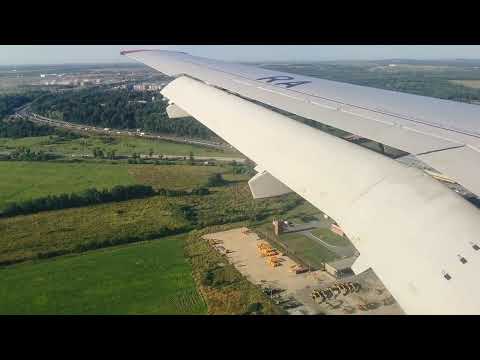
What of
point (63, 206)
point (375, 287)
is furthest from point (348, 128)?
point (63, 206)

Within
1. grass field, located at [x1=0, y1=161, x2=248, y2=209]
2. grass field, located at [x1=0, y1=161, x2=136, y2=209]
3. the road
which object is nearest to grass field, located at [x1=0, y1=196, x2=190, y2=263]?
grass field, located at [x1=0, y1=161, x2=248, y2=209]

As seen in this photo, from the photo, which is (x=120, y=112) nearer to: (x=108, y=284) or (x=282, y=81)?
(x=108, y=284)

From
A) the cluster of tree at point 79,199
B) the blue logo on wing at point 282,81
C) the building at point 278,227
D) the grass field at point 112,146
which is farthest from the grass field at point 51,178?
the blue logo on wing at point 282,81

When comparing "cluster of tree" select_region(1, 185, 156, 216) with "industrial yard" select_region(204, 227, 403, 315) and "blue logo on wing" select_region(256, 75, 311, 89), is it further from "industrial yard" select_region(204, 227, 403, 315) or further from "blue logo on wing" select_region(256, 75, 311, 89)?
"blue logo on wing" select_region(256, 75, 311, 89)

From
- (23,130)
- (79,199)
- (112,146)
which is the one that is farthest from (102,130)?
(79,199)

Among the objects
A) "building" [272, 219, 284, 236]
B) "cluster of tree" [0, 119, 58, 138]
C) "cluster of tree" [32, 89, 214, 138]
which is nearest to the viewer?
"building" [272, 219, 284, 236]

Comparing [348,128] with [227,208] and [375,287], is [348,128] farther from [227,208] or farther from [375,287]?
[227,208]

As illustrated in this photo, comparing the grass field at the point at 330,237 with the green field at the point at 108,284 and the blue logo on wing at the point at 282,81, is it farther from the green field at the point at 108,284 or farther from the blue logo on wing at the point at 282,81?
the blue logo on wing at the point at 282,81
